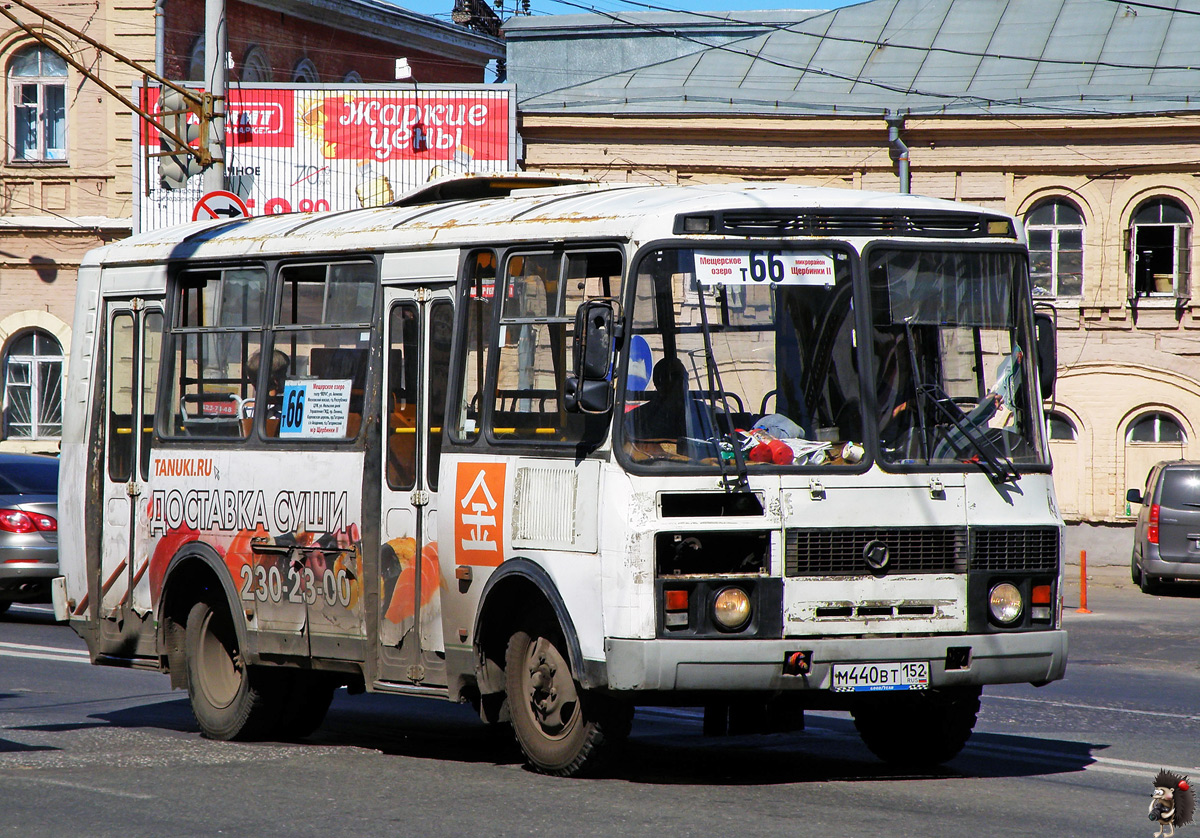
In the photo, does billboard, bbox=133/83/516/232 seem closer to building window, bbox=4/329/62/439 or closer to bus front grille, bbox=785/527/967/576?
building window, bbox=4/329/62/439

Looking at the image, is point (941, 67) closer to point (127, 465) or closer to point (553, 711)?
point (127, 465)

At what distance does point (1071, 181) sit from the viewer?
30938mm

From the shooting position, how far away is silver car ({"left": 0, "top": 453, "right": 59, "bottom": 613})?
682 inches

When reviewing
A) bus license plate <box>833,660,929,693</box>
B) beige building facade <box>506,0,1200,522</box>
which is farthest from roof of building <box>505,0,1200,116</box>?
bus license plate <box>833,660,929,693</box>

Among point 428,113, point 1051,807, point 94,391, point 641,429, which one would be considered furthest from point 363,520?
point 428,113

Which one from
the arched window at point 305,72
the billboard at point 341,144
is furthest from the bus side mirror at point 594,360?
the arched window at point 305,72

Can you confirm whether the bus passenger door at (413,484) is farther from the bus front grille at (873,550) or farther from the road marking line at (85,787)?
the bus front grille at (873,550)

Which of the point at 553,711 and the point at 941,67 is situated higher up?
the point at 941,67

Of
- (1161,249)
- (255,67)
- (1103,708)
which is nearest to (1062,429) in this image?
(1161,249)

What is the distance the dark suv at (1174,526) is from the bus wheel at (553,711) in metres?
17.1

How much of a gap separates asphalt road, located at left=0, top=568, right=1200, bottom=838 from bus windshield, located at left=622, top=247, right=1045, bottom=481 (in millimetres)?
1505

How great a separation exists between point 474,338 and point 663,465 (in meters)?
1.53

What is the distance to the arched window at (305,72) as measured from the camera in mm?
34781

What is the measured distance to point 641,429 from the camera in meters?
7.93
